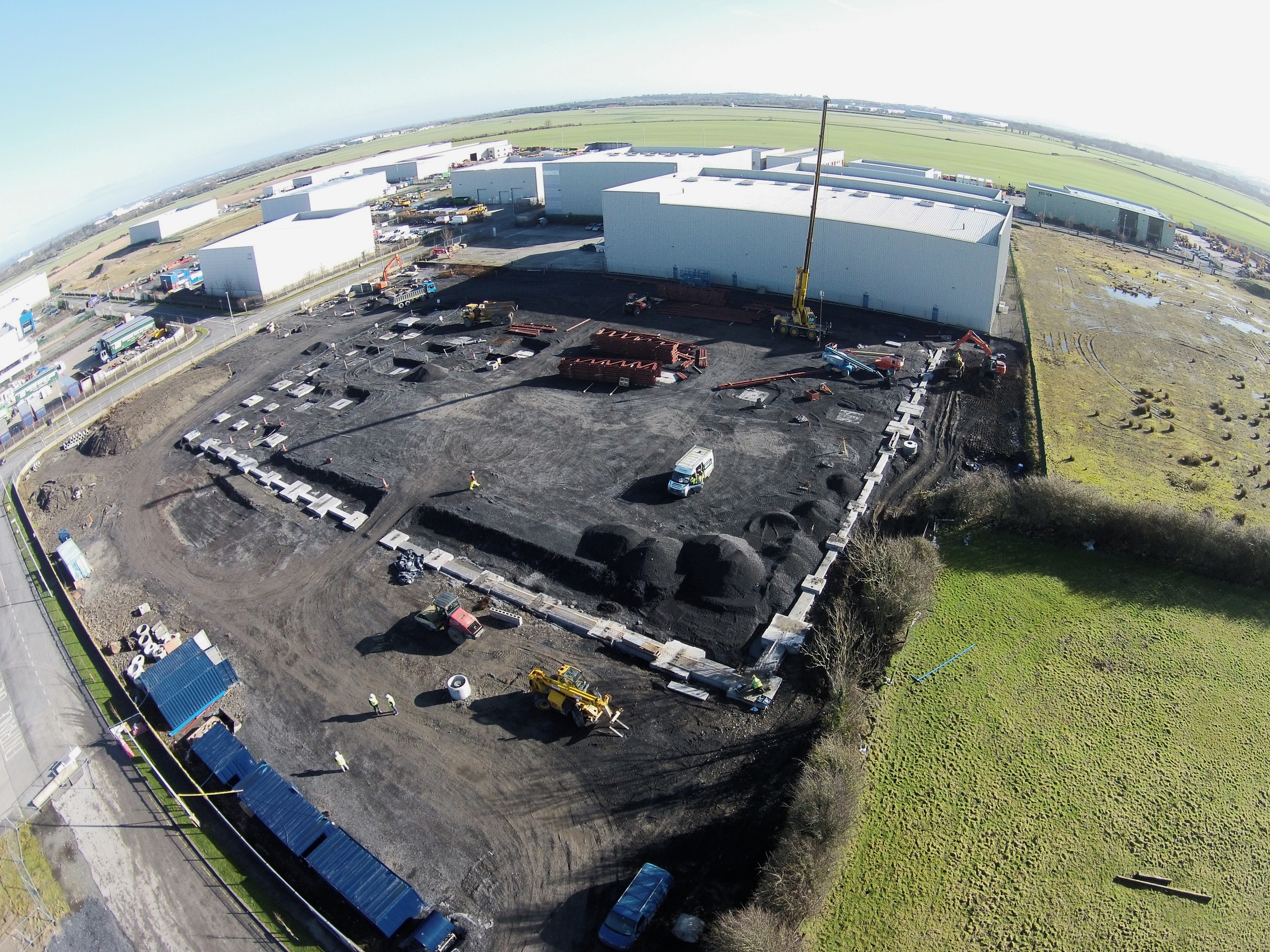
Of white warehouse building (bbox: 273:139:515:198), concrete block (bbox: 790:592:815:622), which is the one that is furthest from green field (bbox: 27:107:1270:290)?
concrete block (bbox: 790:592:815:622)

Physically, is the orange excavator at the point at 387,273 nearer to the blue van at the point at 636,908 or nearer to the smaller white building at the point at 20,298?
the smaller white building at the point at 20,298

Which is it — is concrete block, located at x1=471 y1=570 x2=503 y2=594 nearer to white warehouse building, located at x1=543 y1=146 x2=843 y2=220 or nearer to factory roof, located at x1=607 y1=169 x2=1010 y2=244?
factory roof, located at x1=607 y1=169 x2=1010 y2=244

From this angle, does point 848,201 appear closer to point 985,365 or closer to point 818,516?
point 985,365

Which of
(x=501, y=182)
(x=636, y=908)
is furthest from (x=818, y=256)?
(x=501, y=182)

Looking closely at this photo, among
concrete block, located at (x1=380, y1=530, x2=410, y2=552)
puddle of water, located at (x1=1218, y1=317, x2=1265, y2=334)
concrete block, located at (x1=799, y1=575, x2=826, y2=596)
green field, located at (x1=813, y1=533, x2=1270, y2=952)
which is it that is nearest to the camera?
green field, located at (x1=813, y1=533, x2=1270, y2=952)

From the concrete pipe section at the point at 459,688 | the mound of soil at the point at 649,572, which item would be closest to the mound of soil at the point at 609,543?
the mound of soil at the point at 649,572

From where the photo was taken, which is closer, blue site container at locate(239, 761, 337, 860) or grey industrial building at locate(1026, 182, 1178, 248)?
blue site container at locate(239, 761, 337, 860)

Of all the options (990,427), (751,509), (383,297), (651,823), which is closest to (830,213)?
(990,427)
